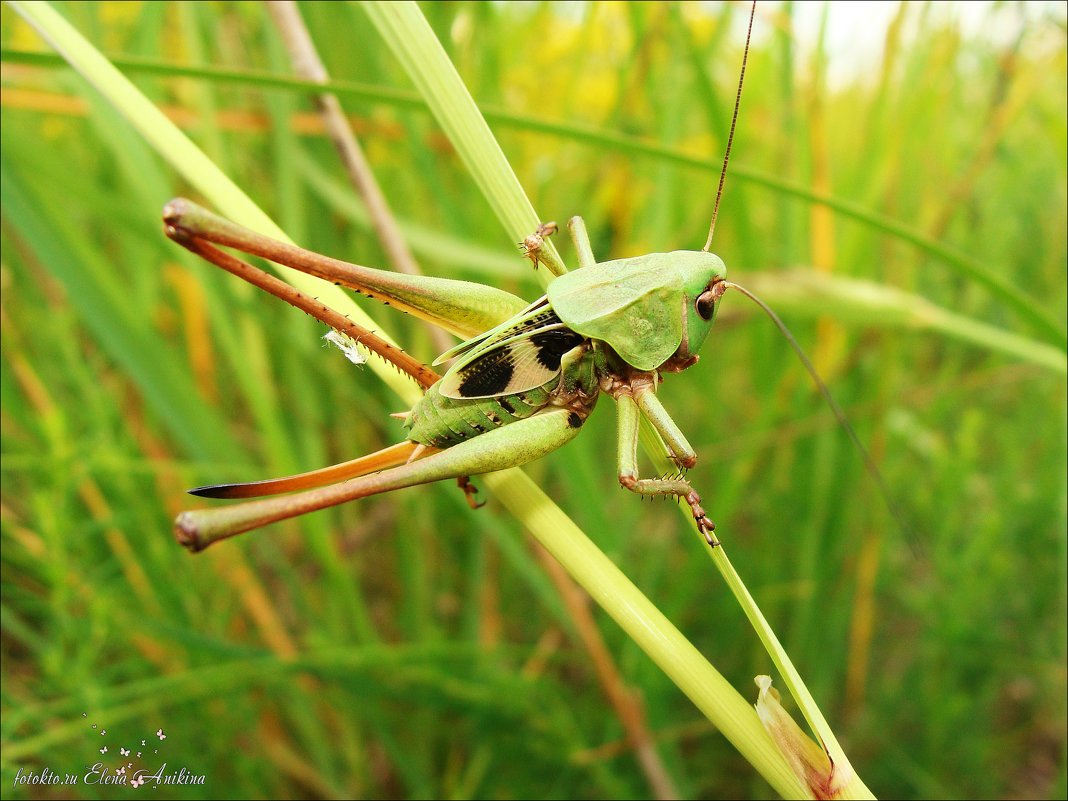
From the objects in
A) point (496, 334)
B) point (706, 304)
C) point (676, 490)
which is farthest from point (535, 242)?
point (676, 490)

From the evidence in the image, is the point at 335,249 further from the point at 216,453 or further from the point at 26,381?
the point at 26,381

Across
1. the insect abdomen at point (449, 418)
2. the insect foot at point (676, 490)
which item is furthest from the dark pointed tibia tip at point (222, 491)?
the insect foot at point (676, 490)

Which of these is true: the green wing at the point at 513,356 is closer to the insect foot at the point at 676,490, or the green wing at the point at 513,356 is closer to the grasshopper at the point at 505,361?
the grasshopper at the point at 505,361

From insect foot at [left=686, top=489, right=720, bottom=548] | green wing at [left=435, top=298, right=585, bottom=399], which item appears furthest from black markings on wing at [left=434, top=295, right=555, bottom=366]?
insect foot at [left=686, top=489, right=720, bottom=548]

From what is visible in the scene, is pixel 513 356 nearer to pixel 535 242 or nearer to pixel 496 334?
pixel 496 334

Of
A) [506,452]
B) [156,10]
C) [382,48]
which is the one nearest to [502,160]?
[506,452]

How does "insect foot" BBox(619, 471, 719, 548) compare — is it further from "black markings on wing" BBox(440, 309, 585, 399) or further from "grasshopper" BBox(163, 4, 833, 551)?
"black markings on wing" BBox(440, 309, 585, 399)

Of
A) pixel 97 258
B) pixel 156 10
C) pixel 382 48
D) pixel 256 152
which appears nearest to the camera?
pixel 156 10
